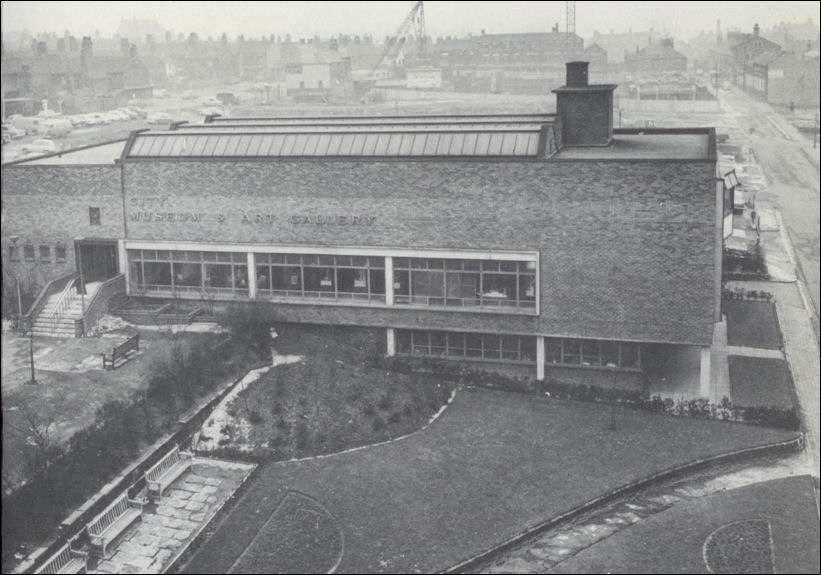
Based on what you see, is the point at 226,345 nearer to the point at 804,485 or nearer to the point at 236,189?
the point at 236,189

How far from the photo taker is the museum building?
28047 mm

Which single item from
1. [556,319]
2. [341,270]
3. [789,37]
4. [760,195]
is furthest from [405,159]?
[789,37]

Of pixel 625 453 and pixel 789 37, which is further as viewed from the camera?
pixel 789 37

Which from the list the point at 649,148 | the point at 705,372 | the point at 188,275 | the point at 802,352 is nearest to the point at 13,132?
the point at 188,275

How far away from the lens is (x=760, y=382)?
2959 centimetres

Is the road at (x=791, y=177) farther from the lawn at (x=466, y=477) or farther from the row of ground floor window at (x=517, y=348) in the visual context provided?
the lawn at (x=466, y=477)

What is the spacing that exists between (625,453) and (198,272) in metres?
17.1

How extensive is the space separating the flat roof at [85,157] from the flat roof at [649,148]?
18.3m

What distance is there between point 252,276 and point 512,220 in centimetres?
993

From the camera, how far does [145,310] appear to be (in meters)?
32.7

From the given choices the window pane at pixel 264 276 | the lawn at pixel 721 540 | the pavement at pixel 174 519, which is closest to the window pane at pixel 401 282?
the window pane at pixel 264 276

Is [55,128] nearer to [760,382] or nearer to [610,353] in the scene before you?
[610,353]

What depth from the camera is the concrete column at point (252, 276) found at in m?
32.1

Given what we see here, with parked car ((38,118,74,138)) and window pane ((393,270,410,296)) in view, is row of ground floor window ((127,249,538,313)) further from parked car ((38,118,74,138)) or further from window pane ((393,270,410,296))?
parked car ((38,118,74,138))
